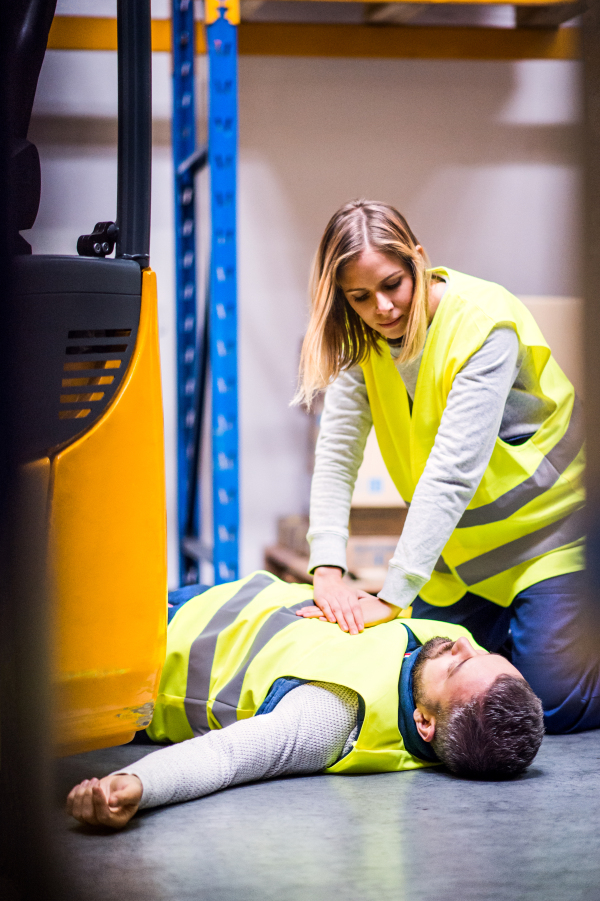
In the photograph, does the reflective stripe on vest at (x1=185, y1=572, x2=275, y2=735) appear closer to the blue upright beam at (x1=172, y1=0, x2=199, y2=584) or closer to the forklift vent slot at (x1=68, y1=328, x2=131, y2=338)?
the forklift vent slot at (x1=68, y1=328, x2=131, y2=338)

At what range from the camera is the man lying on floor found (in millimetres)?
1528

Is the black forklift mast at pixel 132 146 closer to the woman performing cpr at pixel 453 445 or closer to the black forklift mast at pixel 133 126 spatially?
the black forklift mast at pixel 133 126

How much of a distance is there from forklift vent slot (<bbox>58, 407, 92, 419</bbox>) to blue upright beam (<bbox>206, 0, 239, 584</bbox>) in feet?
7.23

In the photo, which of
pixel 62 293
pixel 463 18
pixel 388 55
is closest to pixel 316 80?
pixel 388 55

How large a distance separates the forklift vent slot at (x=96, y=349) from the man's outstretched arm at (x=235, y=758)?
25.4 inches

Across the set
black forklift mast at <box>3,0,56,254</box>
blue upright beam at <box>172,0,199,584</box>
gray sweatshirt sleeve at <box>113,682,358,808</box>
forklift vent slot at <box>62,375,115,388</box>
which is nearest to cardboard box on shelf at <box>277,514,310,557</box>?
blue upright beam at <box>172,0,199,584</box>

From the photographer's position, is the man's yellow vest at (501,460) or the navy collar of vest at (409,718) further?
the man's yellow vest at (501,460)

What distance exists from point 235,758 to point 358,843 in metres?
0.27

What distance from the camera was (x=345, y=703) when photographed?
1640 millimetres

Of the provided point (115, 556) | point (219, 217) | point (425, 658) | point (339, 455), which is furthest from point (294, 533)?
point (115, 556)

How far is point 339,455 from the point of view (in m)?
2.23

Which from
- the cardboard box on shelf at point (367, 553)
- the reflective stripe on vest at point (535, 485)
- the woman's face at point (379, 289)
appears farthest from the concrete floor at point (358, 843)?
the cardboard box on shelf at point (367, 553)

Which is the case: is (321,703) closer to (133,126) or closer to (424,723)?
(424,723)

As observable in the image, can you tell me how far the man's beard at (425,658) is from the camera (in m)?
1.69
